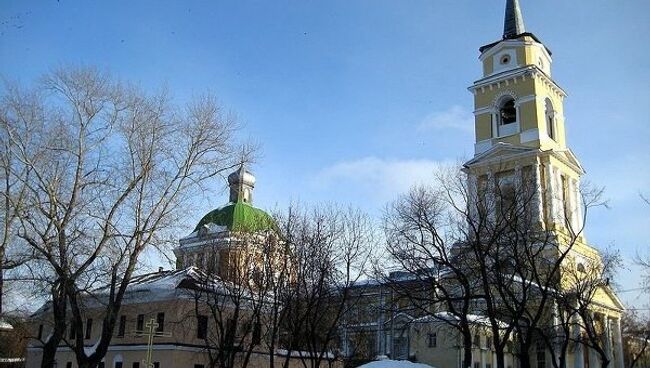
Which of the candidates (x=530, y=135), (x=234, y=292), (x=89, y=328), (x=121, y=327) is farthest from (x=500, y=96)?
(x=89, y=328)

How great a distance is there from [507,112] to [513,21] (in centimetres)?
914

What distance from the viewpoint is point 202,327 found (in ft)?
125

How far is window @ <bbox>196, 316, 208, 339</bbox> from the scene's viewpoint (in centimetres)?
3775

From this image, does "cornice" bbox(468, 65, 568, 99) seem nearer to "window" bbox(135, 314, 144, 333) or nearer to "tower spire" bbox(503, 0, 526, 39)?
"tower spire" bbox(503, 0, 526, 39)

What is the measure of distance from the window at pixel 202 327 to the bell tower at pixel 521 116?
80.6ft

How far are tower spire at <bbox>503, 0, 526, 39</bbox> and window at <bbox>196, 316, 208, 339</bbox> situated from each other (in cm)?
3746

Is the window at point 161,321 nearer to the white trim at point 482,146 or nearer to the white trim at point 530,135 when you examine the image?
the white trim at point 482,146

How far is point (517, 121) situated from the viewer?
54.3 meters

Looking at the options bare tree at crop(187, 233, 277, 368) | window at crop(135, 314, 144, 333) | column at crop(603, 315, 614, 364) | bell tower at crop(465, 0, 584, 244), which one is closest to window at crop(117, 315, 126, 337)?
window at crop(135, 314, 144, 333)

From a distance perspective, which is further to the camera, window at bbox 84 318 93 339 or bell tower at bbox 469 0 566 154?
bell tower at bbox 469 0 566 154

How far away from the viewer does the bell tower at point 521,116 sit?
51.8 metres

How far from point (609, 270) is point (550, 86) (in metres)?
27.3

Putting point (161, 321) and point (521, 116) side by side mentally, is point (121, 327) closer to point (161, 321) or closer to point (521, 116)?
point (161, 321)

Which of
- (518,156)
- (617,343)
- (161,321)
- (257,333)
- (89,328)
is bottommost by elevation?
(617,343)
